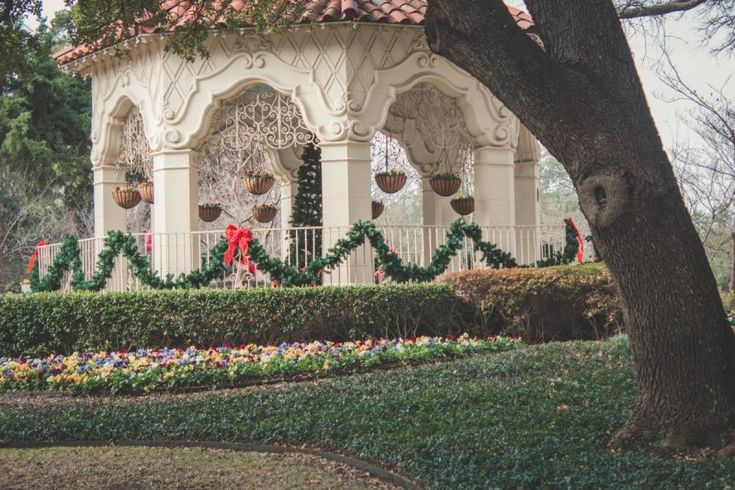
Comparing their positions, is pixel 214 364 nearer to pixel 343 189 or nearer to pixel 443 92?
pixel 343 189

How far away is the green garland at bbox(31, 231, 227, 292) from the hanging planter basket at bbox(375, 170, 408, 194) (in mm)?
4773

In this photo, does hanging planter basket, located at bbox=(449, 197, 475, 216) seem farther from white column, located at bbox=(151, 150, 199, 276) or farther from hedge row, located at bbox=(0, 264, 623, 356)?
white column, located at bbox=(151, 150, 199, 276)

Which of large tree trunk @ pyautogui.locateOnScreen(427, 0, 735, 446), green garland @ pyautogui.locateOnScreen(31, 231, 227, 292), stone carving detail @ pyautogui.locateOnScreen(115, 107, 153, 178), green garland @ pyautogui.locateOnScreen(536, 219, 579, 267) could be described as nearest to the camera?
large tree trunk @ pyautogui.locateOnScreen(427, 0, 735, 446)

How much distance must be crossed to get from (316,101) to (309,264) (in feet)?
9.42

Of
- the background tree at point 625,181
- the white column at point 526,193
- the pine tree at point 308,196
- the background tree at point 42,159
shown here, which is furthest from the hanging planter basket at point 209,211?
the background tree at point 625,181

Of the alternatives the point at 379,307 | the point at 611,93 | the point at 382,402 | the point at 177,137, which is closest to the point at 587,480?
the point at 611,93

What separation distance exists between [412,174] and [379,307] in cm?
771

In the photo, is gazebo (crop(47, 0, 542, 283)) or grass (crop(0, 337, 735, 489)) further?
gazebo (crop(47, 0, 542, 283))

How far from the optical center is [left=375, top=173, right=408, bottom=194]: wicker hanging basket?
60.4 feet

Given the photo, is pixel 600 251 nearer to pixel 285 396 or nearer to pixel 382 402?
pixel 382 402

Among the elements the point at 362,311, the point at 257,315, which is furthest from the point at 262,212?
the point at 362,311

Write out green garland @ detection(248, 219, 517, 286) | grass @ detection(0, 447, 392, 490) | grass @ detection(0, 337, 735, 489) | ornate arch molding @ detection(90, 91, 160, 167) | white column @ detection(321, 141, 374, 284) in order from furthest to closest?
ornate arch molding @ detection(90, 91, 160, 167) → white column @ detection(321, 141, 374, 284) → green garland @ detection(248, 219, 517, 286) → grass @ detection(0, 447, 392, 490) → grass @ detection(0, 337, 735, 489)

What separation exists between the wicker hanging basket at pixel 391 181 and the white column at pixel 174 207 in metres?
4.11

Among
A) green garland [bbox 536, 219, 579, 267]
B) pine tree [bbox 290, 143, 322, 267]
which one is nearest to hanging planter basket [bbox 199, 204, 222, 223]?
pine tree [bbox 290, 143, 322, 267]
